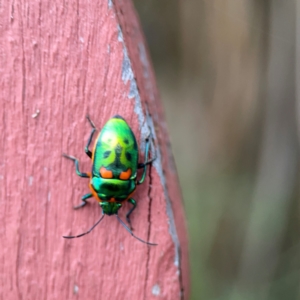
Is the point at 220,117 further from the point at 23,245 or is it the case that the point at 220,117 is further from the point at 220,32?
the point at 23,245

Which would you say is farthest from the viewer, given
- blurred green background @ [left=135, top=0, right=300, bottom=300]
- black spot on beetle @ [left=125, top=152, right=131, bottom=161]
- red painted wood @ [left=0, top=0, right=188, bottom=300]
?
blurred green background @ [left=135, top=0, right=300, bottom=300]

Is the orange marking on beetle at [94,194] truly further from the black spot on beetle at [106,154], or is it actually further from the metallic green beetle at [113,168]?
the black spot on beetle at [106,154]

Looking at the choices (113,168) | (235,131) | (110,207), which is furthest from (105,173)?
(235,131)

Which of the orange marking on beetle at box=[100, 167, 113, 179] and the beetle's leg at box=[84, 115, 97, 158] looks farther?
the orange marking on beetle at box=[100, 167, 113, 179]

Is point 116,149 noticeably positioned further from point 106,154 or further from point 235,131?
point 235,131

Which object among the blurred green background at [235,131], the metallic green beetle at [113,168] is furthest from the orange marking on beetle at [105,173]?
the blurred green background at [235,131]

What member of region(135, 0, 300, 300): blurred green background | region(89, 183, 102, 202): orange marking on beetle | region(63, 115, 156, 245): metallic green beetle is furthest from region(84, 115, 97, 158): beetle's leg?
region(135, 0, 300, 300): blurred green background

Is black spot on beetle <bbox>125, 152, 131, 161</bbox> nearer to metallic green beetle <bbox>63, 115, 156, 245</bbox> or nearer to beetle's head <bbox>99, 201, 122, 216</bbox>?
metallic green beetle <bbox>63, 115, 156, 245</bbox>

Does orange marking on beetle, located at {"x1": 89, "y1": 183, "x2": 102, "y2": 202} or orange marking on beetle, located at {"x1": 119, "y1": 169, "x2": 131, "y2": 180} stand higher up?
orange marking on beetle, located at {"x1": 119, "y1": 169, "x2": 131, "y2": 180}

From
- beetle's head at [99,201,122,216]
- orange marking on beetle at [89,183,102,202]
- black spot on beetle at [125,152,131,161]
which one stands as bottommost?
beetle's head at [99,201,122,216]
